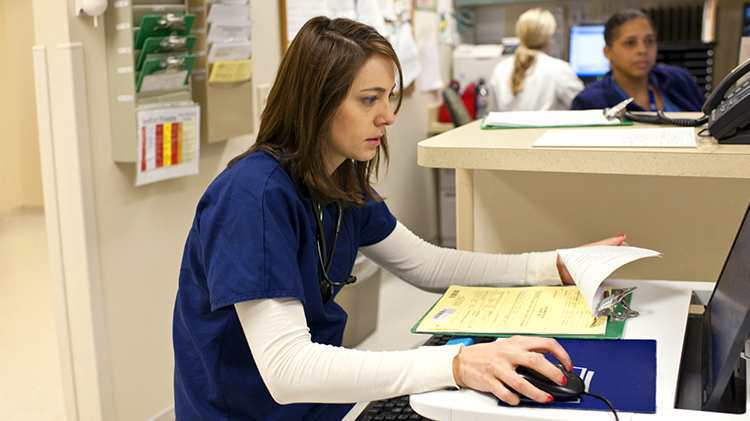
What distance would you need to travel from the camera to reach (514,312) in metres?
0.95

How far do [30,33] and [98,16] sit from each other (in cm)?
18

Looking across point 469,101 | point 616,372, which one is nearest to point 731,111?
point 616,372

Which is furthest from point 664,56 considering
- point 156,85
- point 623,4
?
point 156,85

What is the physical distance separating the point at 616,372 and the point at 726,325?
0.14 metres

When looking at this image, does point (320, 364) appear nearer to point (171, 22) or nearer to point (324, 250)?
point (324, 250)

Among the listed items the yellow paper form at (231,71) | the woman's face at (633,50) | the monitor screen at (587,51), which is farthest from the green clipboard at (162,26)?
the monitor screen at (587,51)

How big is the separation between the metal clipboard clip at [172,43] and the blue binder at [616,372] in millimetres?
1337

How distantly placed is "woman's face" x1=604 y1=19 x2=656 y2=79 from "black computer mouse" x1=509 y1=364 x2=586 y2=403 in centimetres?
Answer: 193

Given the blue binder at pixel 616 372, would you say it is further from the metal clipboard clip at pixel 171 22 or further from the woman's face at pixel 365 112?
the metal clipboard clip at pixel 171 22

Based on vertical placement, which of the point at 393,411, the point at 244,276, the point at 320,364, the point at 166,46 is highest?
the point at 166,46

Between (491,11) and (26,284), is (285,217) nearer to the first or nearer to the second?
(26,284)

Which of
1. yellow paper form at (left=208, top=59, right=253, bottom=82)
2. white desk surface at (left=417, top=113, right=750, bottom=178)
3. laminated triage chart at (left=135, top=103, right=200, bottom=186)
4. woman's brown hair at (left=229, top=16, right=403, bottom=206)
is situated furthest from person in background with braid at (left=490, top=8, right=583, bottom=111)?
woman's brown hair at (left=229, top=16, right=403, bottom=206)

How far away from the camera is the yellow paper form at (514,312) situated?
34.4 inches

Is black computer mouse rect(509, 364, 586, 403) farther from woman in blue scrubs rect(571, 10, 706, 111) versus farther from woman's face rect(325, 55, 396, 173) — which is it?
woman in blue scrubs rect(571, 10, 706, 111)
